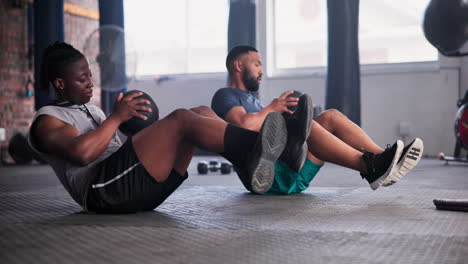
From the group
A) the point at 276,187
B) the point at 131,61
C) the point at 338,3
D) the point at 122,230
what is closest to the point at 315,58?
the point at 338,3

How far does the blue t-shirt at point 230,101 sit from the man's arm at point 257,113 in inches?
1.7

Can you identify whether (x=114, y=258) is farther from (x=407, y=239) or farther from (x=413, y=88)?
(x=413, y=88)

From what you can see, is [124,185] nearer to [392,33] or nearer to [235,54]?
[235,54]

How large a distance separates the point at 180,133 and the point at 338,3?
450cm

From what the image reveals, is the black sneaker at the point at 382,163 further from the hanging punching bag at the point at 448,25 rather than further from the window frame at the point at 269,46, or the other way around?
the window frame at the point at 269,46

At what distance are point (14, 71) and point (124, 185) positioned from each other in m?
4.80

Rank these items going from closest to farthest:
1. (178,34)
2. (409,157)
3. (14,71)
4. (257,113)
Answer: (409,157) < (257,113) < (14,71) < (178,34)

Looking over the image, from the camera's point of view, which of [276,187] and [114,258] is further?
[276,187]

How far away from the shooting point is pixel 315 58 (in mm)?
7016

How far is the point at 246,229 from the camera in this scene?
6.34 ft

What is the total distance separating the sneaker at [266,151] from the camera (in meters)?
1.95

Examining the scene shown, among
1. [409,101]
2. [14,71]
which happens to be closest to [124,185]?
[14,71]

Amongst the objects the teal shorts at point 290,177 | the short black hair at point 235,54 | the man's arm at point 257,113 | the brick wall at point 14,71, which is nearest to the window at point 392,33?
the short black hair at point 235,54

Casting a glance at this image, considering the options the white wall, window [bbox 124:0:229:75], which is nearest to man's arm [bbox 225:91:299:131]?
the white wall
